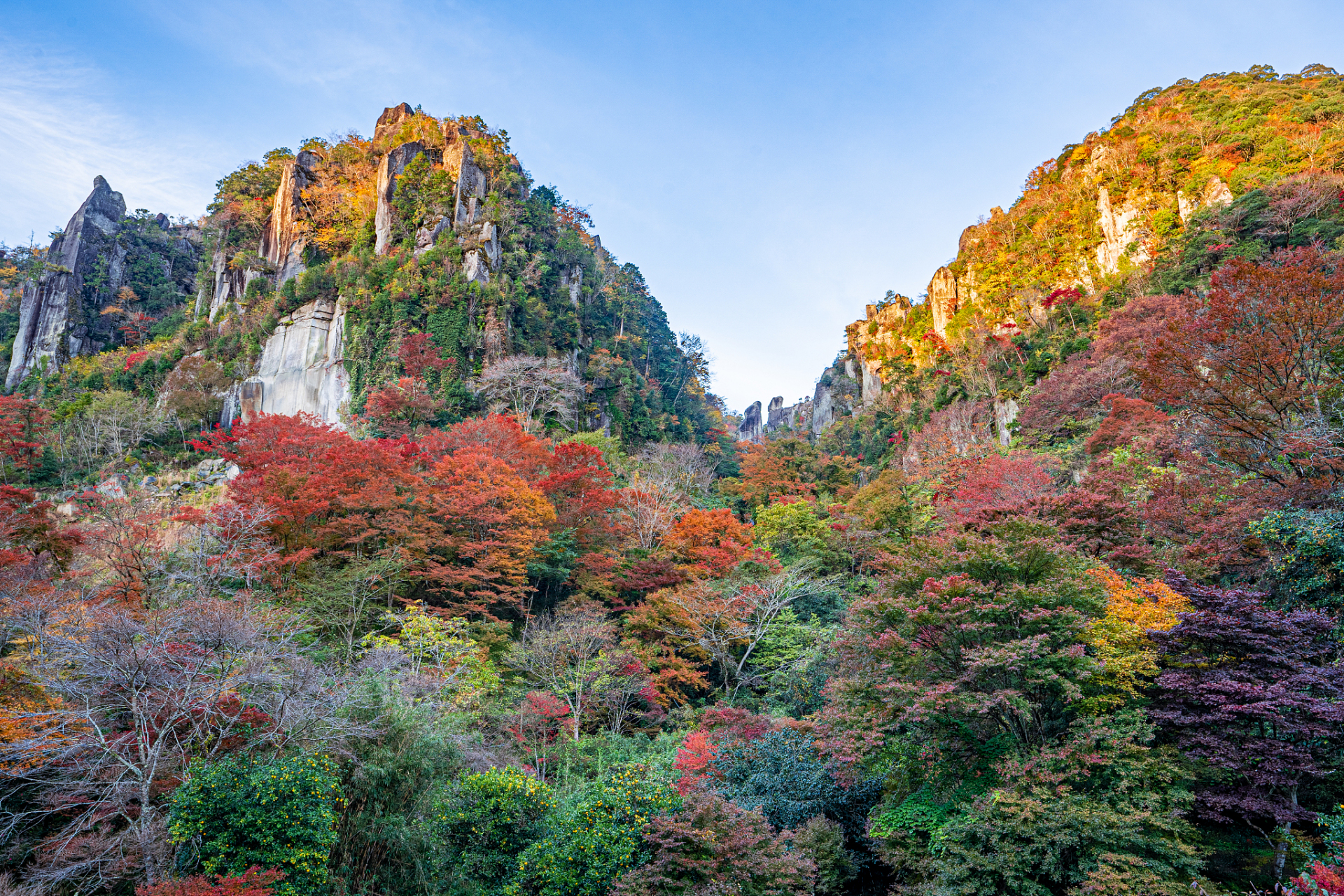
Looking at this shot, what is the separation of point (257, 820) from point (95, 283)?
45.1 metres

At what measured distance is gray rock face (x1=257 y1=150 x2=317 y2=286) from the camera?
108ft

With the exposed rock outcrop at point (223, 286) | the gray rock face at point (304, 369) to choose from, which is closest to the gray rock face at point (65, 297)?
the exposed rock outcrop at point (223, 286)

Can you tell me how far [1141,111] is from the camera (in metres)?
33.9

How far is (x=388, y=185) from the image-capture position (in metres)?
31.6

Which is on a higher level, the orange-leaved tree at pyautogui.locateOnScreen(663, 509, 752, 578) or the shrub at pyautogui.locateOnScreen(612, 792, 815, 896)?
the orange-leaved tree at pyautogui.locateOnScreen(663, 509, 752, 578)

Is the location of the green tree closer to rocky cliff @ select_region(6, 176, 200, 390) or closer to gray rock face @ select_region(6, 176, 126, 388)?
rocky cliff @ select_region(6, 176, 200, 390)

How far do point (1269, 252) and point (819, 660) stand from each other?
862 inches

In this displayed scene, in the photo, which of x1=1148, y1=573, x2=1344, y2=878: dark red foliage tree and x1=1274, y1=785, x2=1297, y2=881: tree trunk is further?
x1=1148, y1=573, x2=1344, y2=878: dark red foliage tree

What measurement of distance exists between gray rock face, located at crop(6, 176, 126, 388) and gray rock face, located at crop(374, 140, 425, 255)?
19.5m

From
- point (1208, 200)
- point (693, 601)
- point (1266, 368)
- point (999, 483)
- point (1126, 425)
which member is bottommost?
point (693, 601)

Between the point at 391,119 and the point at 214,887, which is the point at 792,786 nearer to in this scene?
the point at 214,887

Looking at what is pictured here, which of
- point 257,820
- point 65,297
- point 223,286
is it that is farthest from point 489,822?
point 65,297

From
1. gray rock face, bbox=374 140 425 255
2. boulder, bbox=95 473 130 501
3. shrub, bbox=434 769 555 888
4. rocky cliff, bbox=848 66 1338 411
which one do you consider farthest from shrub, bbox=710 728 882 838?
gray rock face, bbox=374 140 425 255

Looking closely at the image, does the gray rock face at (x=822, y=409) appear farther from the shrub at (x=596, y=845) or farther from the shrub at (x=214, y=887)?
the shrub at (x=214, y=887)
